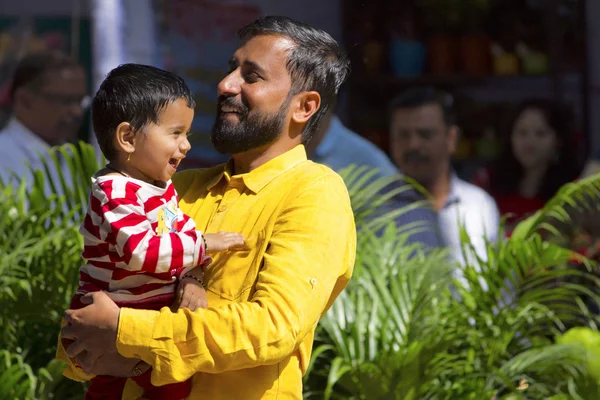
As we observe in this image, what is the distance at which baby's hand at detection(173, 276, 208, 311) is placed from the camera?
237cm

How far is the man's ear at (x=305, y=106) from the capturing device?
2617 mm

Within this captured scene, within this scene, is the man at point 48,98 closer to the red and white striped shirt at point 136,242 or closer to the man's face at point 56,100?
the man's face at point 56,100

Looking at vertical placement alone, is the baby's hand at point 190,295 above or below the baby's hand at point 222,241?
below

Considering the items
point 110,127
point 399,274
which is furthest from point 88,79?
point 110,127

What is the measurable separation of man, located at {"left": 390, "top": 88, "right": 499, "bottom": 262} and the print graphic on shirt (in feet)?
10.7

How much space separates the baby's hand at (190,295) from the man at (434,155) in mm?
3253

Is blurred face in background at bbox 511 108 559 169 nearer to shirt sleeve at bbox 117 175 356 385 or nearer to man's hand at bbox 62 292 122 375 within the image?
shirt sleeve at bbox 117 175 356 385

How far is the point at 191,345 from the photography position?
226cm

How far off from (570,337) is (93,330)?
2.47m

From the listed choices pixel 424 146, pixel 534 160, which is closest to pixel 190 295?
pixel 424 146

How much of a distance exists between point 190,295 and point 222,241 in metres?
0.14

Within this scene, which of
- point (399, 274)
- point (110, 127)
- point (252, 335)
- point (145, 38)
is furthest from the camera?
point (145, 38)

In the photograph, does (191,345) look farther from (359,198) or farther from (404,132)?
(404,132)

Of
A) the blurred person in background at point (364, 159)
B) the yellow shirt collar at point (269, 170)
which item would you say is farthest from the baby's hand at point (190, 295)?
the blurred person in background at point (364, 159)
